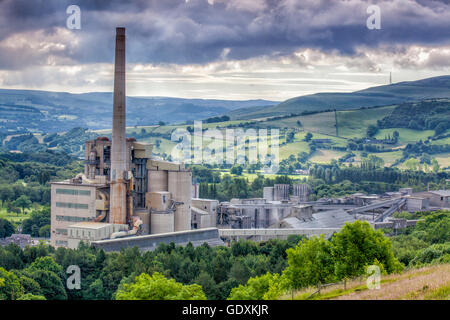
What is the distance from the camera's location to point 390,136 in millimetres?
177250

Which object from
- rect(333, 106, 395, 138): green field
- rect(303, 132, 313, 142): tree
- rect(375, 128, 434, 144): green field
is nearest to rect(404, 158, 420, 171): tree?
rect(303, 132, 313, 142): tree

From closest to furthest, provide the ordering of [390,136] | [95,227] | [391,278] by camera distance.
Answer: [391,278], [95,227], [390,136]

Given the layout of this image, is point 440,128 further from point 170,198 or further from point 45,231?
point 170,198

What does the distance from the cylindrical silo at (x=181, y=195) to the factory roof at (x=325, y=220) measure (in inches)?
470

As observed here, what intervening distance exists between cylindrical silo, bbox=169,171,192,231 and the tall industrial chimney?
5238 millimetres

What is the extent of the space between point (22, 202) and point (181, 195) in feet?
122

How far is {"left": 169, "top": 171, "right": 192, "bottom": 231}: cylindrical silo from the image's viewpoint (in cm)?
5662

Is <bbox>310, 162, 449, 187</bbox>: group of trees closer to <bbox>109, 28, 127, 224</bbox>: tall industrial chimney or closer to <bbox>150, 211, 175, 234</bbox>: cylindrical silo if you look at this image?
<bbox>150, 211, 175, 234</bbox>: cylindrical silo

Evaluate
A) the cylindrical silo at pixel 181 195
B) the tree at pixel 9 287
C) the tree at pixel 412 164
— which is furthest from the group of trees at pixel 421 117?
the tree at pixel 9 287

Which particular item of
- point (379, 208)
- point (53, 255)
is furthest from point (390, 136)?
point (53, 255)

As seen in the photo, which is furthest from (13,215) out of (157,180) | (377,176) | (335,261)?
(377,176)

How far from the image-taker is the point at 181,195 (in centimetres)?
5678
